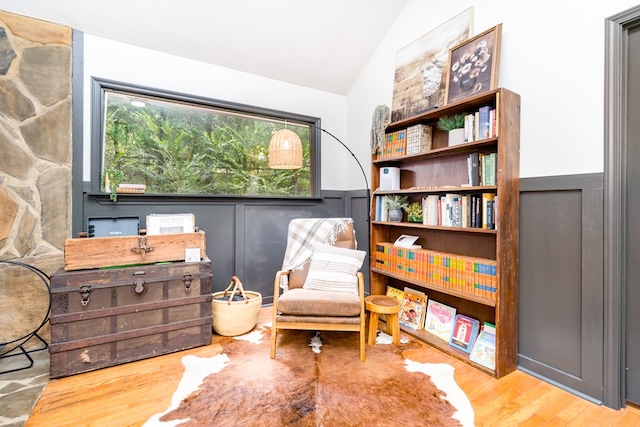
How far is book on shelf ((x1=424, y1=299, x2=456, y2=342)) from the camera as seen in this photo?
102 inches

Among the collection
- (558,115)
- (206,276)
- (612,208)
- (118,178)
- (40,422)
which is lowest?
(40,422)

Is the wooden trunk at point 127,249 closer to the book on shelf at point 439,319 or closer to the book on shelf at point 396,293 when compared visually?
the book on shelf at point 396,293

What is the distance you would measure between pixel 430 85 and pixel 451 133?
1.80 ft

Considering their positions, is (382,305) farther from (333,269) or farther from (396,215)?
(396,215)

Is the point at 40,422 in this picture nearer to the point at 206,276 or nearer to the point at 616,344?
the point at 206,276

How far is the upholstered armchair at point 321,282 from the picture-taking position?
2.27 meters

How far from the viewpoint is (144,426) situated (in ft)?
5.24

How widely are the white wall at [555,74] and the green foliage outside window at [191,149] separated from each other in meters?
2.23

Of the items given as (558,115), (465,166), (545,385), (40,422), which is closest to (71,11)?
(40,422)

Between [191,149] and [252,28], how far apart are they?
1282mm

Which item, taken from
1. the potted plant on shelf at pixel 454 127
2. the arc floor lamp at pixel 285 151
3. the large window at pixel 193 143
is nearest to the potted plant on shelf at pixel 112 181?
the large window at pixel 193 143

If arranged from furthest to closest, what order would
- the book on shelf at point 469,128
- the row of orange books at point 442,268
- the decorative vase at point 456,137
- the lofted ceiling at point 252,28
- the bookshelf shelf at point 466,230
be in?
the lofted ceiling at point 252,28 < the decorative vase at point 456,137 < the book on shelf at point 469,128 < the row of orange books at point 442,268 < the bookshelf shelf at point 466,230

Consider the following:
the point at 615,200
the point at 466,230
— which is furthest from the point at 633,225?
the point at 466,230

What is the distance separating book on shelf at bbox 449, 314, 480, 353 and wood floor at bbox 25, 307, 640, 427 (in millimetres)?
203
